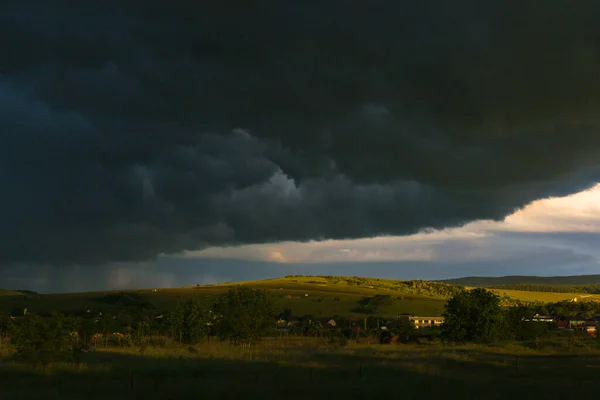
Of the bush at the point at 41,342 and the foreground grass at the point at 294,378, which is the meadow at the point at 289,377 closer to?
the foreground grass at the point at 294,378

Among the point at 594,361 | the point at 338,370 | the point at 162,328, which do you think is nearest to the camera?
the point at 338,370

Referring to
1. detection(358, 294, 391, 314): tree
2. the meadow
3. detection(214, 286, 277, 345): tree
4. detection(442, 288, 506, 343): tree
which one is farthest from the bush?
detection(358, 294, 391, 314): tree

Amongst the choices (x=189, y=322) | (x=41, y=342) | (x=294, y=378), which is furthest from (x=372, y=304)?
(x=294, y=378)

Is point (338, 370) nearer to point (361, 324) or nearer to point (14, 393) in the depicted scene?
point (14, 393)

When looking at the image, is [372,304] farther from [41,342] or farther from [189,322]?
[41,342]

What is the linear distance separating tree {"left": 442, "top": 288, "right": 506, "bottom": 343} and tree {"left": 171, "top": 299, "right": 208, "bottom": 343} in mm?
33047

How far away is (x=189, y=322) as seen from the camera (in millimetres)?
71812

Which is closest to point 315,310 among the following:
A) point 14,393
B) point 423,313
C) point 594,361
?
point 423,313

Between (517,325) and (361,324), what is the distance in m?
43.2

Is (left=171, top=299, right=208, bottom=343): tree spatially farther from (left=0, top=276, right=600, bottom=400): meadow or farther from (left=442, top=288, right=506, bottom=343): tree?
(left=442, top=288, right=506, bottom=343): tree

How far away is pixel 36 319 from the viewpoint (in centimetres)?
4353

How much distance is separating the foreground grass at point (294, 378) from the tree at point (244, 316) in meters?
19.6

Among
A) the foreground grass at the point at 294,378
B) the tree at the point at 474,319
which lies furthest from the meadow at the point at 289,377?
the tree at the point at 474,319

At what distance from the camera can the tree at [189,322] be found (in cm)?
7175
